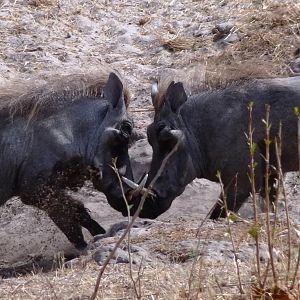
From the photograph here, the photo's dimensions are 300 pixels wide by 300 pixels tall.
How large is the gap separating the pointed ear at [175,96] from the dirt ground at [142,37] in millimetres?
1486

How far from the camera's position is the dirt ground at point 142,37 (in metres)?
9.86

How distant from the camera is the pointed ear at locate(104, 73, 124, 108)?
7094 mm

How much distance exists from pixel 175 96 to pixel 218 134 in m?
0.41

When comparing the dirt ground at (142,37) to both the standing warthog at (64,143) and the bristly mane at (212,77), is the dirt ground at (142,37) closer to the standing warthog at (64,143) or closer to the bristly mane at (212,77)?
the bristly mane at (212,77)

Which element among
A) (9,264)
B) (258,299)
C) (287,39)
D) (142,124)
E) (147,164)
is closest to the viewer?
(258,299)

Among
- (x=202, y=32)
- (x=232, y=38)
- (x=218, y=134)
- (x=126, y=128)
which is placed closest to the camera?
(x=218, y=134)

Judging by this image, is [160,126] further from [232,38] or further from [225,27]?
→ [225,27]

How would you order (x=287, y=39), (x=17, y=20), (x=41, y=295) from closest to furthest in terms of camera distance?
(x=41, y=295), (x=287, y=39), (x=17, y=20)

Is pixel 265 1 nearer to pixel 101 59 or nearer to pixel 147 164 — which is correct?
pixel 101 59

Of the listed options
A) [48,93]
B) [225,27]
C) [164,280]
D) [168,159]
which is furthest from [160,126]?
[225,27]

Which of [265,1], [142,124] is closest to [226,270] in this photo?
[142,124]

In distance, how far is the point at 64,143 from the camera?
6848 mm

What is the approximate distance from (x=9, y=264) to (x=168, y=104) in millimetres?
1547

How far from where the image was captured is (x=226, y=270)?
184 inches
